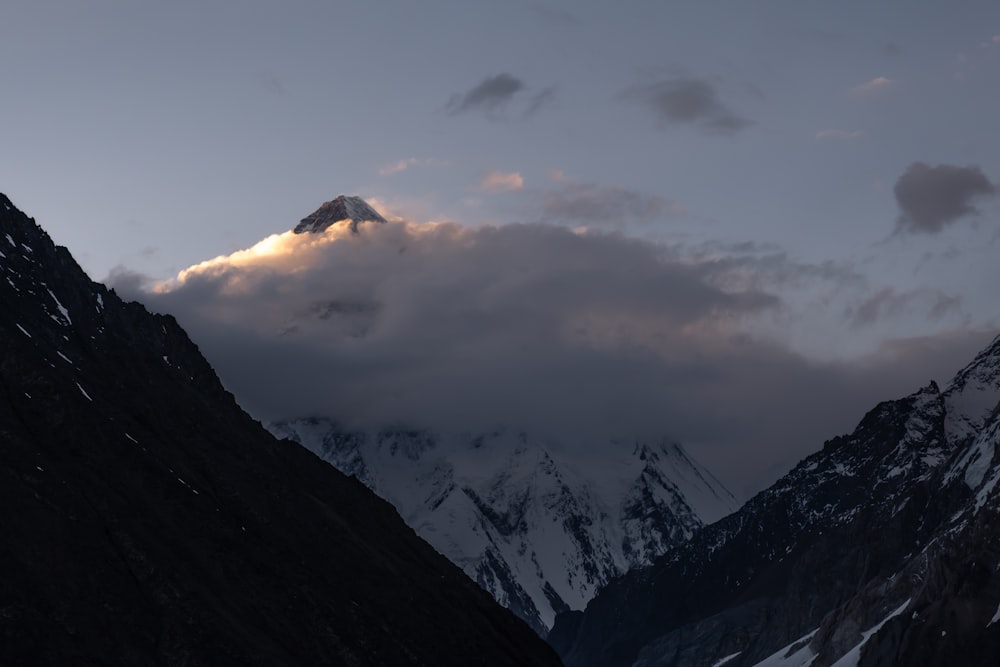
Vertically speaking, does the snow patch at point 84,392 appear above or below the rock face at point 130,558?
above

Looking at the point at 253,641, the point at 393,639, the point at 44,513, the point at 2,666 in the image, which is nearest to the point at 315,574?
the point at 393,639

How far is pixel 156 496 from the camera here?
181250mm

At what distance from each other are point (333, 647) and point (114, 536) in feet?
87.0

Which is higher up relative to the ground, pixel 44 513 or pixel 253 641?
pixel 44 513

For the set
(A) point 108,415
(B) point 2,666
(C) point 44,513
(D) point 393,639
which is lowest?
(D) point 393,639

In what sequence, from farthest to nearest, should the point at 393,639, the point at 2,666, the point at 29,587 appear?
the point at 393,639, the point at 29,587, the point at 2,666

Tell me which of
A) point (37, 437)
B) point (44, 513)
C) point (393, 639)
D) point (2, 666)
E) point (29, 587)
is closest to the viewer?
point (2, 666)

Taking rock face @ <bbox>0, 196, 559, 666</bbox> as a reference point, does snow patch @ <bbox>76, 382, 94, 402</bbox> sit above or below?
above

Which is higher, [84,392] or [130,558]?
[84,392]

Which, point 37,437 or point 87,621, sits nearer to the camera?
point 87,621

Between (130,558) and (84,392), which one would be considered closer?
(130,558)

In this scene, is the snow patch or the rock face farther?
the snow patch

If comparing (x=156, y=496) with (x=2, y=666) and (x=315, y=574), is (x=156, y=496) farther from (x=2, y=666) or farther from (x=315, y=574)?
(x=2, y=666)

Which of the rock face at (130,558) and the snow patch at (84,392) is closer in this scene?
the rock face at (130,558)
